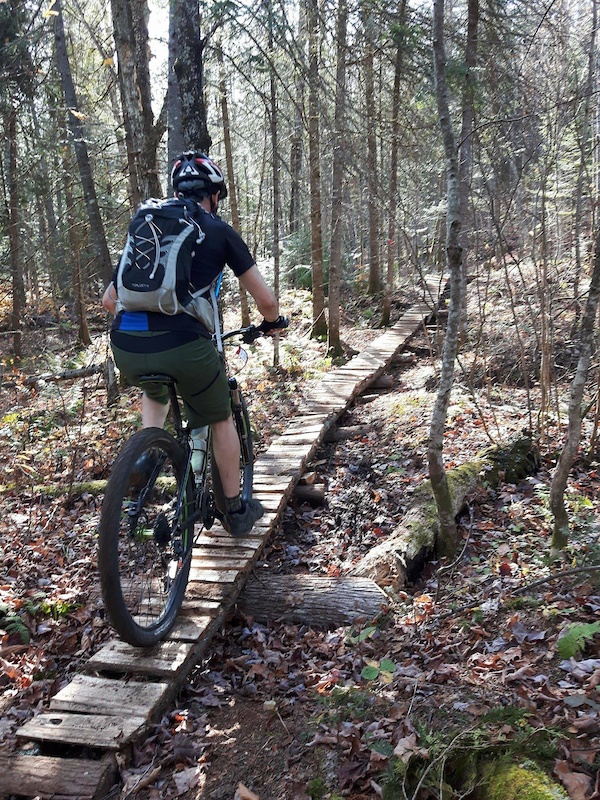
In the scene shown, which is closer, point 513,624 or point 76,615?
point 513,624

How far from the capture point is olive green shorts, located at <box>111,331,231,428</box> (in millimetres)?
3215

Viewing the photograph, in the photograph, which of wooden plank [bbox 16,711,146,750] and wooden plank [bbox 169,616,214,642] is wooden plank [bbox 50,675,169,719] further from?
wooden plank [bbox 169,616,214,642]

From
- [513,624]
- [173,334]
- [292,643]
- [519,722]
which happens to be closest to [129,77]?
[173,334]

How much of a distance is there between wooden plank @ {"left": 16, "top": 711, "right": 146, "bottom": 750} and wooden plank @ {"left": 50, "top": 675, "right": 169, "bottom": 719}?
4 centimetres

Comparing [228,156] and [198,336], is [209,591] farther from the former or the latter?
[228,156]

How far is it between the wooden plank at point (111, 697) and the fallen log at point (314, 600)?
1104mm

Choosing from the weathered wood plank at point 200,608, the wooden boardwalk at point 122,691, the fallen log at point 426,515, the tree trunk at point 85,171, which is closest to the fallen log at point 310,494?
the wooden boardwalk at point 122,691

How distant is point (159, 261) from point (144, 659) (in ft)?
7.02

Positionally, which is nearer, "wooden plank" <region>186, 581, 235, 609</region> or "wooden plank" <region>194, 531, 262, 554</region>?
"wooden plank" <region>186, 581, 235, 609</region>

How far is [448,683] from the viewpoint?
2.90 m

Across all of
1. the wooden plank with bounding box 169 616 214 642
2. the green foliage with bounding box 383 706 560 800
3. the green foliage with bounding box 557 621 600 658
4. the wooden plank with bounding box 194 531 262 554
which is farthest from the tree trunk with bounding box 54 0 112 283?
the green foliage with bounding box 383 706 560 800

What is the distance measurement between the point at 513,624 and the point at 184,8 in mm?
6324

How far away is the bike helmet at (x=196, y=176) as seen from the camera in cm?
351

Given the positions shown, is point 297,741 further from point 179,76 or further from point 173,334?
point 179,76
